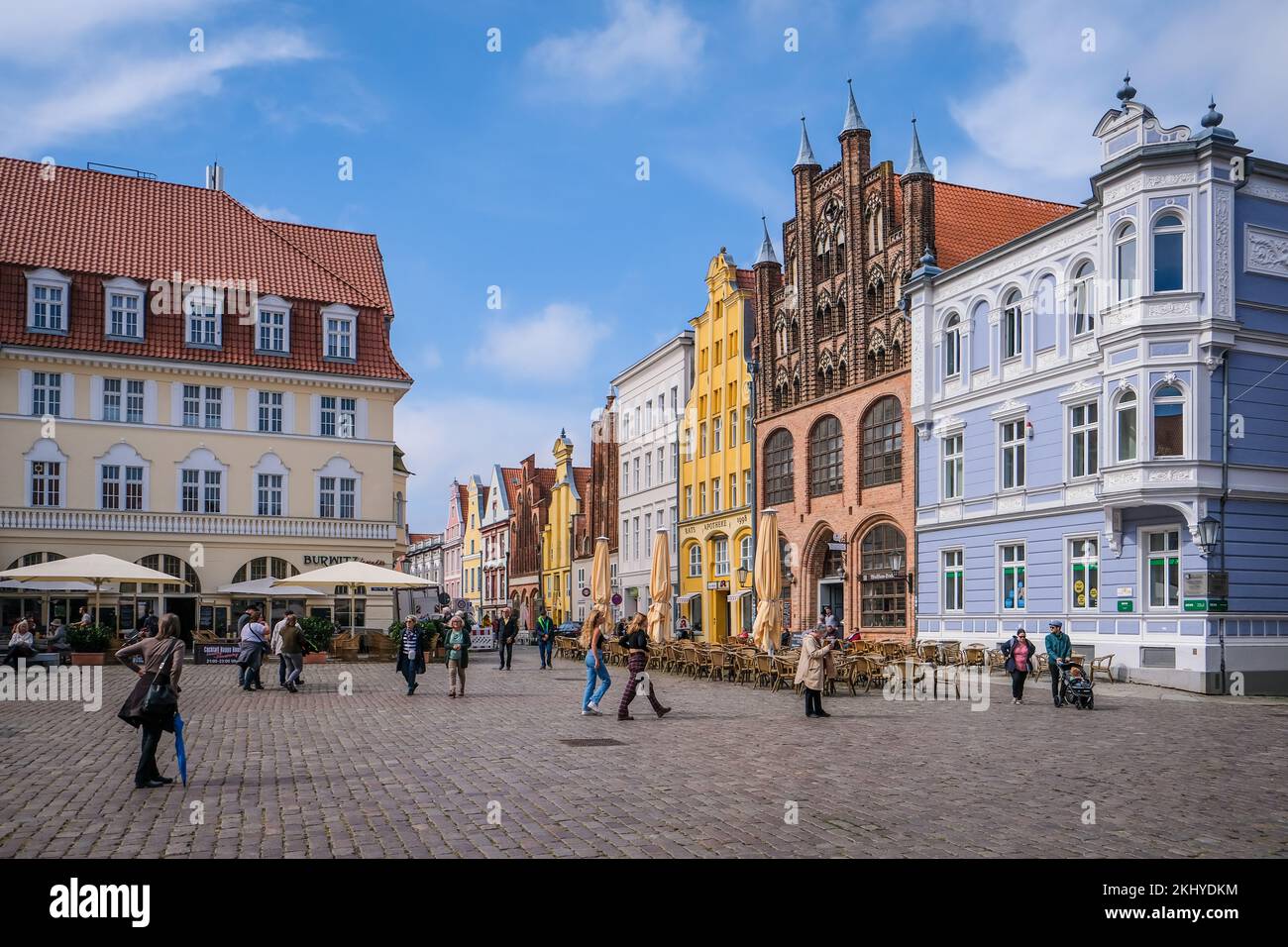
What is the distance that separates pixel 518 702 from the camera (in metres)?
22.1

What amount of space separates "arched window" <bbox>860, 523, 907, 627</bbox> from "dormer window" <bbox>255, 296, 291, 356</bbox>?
22.3 meters

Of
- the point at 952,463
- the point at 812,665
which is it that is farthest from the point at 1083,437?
the point at 812,665

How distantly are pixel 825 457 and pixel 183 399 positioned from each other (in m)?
23.1

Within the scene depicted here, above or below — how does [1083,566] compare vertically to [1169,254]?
below

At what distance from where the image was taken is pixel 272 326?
4441cm

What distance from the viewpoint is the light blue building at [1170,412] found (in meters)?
26.2

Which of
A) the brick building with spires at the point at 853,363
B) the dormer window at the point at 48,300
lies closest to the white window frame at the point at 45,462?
the dormer window at the point at 48,300

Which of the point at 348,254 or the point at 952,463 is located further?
the point at 348,254

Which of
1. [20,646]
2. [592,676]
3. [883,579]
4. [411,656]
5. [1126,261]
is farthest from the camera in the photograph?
[883,579]

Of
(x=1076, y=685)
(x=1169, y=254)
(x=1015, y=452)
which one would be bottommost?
(x=1076, y=685)

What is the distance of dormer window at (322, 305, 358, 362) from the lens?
45.1 m

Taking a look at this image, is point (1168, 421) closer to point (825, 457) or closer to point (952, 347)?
point (952, 347)

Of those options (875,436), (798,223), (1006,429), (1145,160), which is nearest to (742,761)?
(1145,160)
